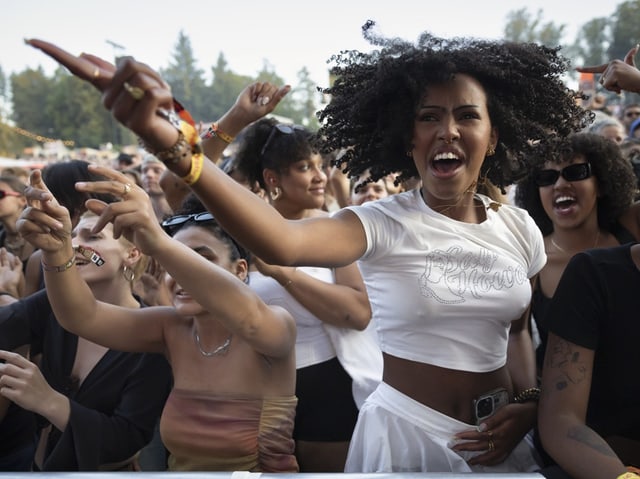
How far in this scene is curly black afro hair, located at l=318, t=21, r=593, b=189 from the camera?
194cm

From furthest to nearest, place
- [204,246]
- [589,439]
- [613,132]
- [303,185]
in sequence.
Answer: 1. [613,132]
2. [303,185]
3. [204,246]
4. [589,439]

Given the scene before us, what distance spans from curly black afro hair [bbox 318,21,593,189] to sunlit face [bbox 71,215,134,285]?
1082 millimetres

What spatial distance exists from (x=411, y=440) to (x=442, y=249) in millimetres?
573

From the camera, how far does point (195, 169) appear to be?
123cm

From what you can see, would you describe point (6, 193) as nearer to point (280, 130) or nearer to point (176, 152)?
point (280, 130)

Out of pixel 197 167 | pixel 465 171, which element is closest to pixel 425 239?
pixel 465 171

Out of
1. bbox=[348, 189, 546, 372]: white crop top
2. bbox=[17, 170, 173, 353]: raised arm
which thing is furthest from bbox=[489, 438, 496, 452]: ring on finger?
bbox=[17, 170, 173, 353]: raised arm

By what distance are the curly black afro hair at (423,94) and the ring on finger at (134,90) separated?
100 centimetres

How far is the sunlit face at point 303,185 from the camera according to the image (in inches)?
125

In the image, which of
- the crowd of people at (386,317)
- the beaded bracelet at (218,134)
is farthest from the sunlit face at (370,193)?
the crowd of people at (386,317)

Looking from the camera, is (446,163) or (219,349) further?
(219,349)

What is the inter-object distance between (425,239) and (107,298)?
146 centimetres

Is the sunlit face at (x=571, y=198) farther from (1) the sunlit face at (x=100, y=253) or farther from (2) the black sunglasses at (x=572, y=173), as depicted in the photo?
(1) the sunlit face at (x=100, y=253)

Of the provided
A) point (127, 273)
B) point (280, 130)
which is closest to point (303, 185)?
point (280, 130)
